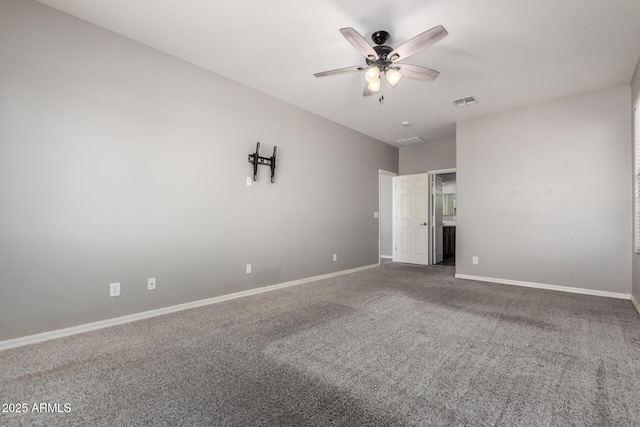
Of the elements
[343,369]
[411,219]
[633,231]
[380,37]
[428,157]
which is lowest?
[343,369]

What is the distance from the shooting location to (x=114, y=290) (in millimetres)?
2801

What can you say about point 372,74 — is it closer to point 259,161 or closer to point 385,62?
point 385,62

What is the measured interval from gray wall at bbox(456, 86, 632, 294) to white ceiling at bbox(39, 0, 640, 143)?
419 mm

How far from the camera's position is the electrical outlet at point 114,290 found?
278 centimetres

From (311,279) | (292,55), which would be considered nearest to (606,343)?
(311,279)

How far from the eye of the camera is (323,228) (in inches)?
199

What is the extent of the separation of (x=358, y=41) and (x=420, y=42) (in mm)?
495

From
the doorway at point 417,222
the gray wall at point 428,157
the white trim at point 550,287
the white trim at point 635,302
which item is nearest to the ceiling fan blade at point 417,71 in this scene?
the white trim at point 635,302

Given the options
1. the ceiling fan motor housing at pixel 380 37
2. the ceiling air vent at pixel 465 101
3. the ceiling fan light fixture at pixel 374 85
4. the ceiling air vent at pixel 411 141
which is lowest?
the ceiling fan light fixture at pixel 374 85

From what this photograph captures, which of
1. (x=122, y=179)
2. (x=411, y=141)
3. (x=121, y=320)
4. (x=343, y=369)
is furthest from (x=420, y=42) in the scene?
(x=411, y=141)

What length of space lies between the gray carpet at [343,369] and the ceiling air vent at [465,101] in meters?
2.87

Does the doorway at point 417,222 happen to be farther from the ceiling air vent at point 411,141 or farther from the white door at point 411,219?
the ceiling air vent at point 411,141

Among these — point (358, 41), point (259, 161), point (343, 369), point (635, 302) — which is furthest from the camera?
point (259, 161)

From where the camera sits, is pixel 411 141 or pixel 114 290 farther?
pixel 411 141
